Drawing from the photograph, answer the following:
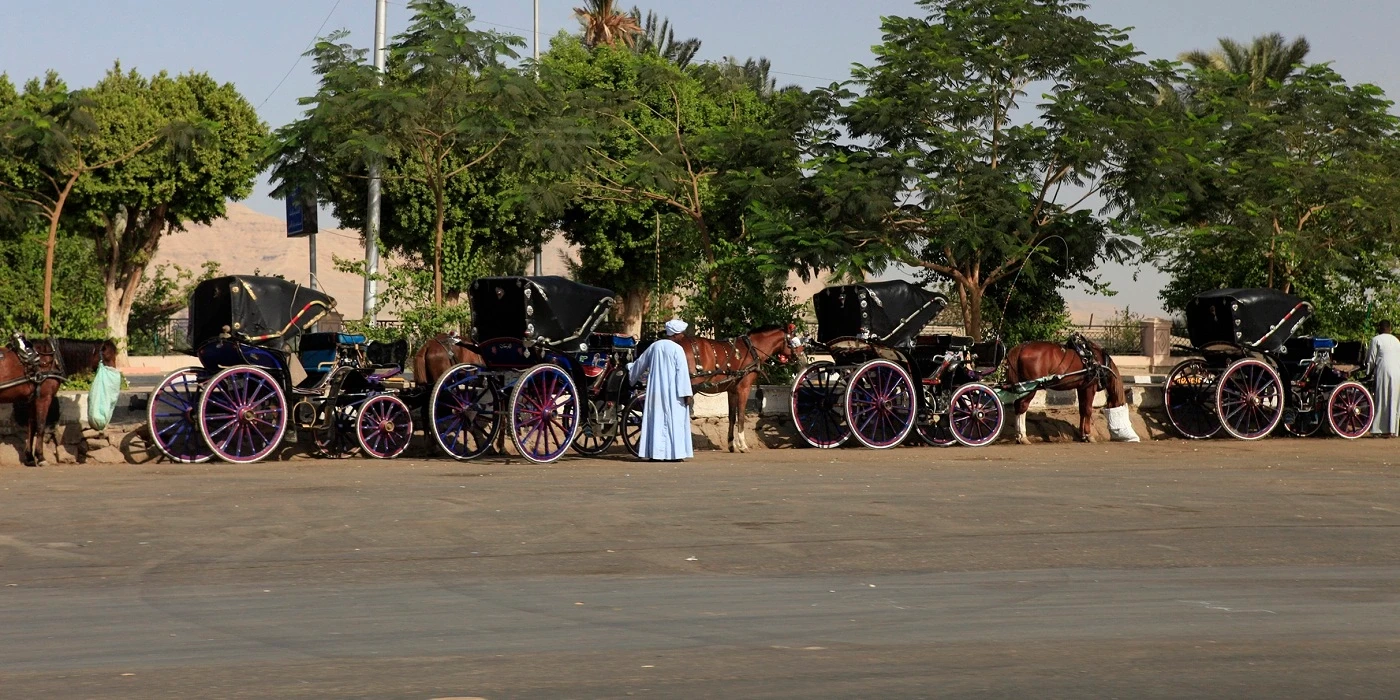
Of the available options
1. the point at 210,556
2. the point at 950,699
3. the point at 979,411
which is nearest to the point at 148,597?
the point at 210,556

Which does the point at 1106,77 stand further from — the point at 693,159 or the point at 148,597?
the point at 148,597

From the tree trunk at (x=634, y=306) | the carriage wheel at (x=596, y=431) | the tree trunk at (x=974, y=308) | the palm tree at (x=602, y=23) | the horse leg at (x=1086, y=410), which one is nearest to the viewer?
the carriage wheel at (x=596, y=431)

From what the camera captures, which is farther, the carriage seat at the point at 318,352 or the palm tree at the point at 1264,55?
the palm tree at the point at 1264,55

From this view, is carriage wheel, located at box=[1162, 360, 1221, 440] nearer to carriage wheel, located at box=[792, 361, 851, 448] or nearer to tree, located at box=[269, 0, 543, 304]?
carriage wheel, located at box=[792, 361, 851, 448]

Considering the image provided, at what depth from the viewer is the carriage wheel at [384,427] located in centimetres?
1744

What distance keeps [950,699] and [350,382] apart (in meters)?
12.5

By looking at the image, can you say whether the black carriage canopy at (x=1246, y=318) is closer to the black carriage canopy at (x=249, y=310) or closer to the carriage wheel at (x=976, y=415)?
the carriage wheel at (x=976, y=415)

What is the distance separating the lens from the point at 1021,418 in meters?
20.6

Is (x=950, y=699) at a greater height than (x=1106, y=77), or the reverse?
(x=1106, y=77)

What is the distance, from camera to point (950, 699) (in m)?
5.96

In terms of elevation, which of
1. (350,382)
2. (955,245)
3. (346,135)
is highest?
(346,135)

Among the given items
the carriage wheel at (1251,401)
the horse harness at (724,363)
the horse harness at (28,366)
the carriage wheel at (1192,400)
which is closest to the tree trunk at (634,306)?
the carriage wheel at (1192,400)

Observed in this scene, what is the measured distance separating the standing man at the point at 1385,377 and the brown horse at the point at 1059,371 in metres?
3.73

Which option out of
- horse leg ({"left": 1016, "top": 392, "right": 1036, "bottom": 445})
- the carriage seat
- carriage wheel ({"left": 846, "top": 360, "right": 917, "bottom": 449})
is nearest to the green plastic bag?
the carriage seat
